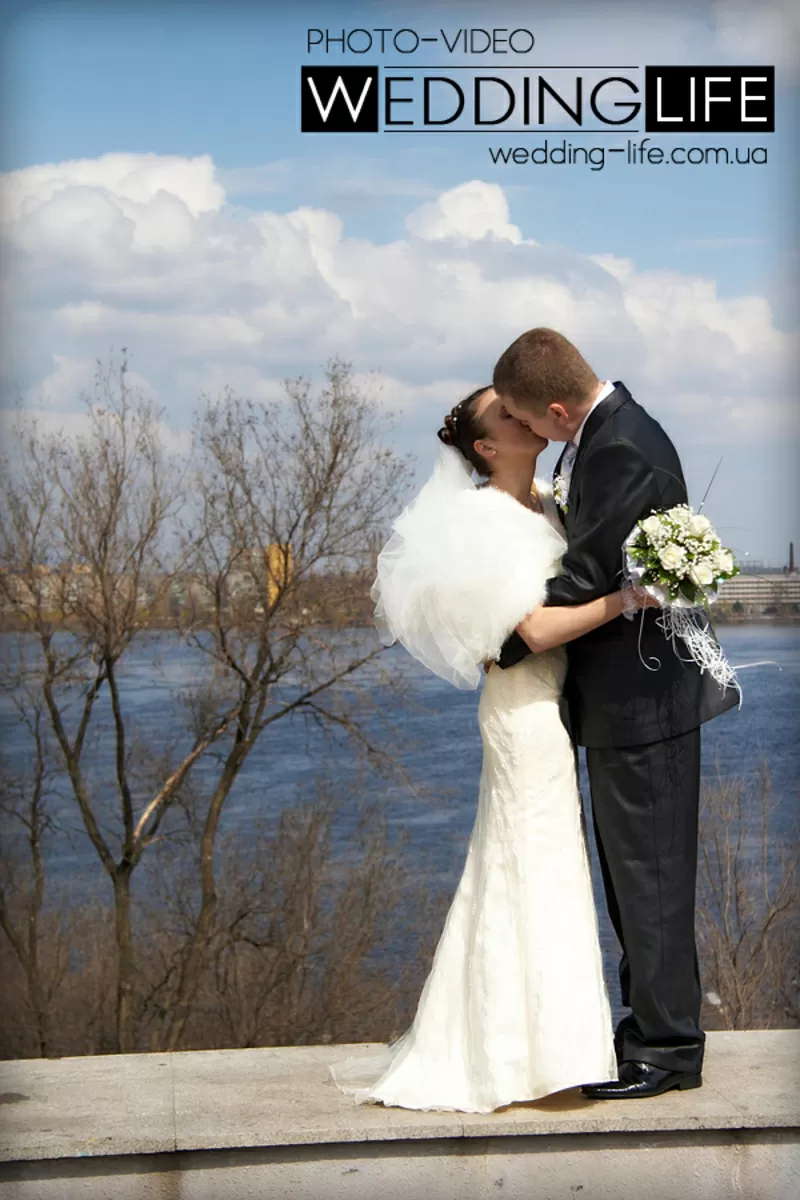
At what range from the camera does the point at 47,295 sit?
13984 mm

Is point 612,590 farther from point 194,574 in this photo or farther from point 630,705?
point 194,574

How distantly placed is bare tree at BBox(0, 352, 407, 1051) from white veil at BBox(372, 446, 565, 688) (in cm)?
1005

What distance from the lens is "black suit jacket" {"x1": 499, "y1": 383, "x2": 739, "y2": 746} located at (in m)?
2.93

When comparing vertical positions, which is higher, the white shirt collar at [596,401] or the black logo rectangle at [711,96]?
the black logo rectangle at [711,96]

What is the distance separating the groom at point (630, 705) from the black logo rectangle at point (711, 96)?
4550 millimetres

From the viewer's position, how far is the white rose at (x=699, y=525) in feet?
9.32

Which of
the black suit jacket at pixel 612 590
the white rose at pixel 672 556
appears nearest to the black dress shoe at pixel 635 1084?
the black suit jacket at pixel 612 590

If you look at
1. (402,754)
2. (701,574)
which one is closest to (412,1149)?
(701,574)

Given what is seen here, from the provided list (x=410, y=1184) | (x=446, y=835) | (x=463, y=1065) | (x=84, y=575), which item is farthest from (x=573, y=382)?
(x=446, y=835)

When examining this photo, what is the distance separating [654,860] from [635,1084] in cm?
48

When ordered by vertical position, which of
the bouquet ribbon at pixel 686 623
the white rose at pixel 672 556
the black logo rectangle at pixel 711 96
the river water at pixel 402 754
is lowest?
the river water at pixel 402 754

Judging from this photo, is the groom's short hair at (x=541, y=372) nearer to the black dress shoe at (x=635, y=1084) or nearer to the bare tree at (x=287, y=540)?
the black dress shoe at (x=635, y=1084)

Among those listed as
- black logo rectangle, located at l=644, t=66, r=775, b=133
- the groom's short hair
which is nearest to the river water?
black logo rectangle, located at l=644, t=66, r=775, b=133

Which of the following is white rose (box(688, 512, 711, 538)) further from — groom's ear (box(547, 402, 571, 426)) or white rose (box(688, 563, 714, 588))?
groom's ear (box(547, 402, 571, 426))
